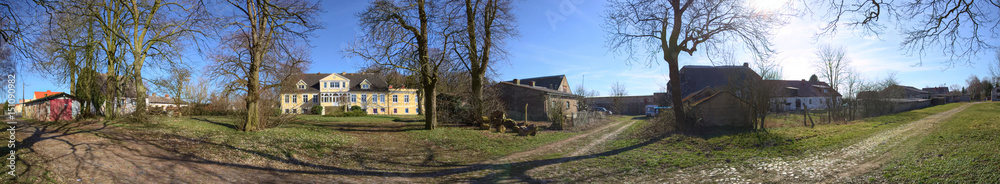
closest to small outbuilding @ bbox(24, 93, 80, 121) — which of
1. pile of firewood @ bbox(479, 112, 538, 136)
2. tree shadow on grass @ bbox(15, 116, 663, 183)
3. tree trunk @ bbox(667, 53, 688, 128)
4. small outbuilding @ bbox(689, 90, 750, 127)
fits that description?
tree shadow on grass @ bbox(15, 116, 663, 183)

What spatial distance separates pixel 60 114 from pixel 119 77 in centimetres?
404

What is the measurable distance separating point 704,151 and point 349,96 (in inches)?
1977

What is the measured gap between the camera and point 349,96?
52.7 meters

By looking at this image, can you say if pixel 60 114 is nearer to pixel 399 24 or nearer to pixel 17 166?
pixel 17 166

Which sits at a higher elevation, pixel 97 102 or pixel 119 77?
pixel 119 77

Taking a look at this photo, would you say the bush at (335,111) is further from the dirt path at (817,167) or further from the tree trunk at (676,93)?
the dirt path at (817,167)

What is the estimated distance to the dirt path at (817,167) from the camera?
604 centimetres

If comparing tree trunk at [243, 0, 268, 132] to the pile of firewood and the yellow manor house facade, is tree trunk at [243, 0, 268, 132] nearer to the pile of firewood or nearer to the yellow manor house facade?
the pile of firewood

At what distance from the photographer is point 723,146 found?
10.6 metres

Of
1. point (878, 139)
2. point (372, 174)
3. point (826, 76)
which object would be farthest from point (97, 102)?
point (826, 76)

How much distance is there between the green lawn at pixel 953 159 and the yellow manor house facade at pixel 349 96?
49.3 meters

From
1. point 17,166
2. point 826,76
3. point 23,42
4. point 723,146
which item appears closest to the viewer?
point 17,166

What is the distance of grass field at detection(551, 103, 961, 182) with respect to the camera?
7969 millimetres

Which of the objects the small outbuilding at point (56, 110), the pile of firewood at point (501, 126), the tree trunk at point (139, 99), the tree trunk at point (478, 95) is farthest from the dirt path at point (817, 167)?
the small outbuilding at point (56, 110)
